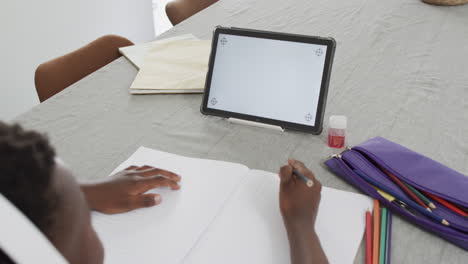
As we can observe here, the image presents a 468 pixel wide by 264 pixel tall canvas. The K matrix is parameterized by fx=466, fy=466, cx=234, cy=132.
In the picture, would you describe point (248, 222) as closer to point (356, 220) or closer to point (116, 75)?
point (356, 220)

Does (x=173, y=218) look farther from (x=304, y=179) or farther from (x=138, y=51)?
(x=138, y=51)

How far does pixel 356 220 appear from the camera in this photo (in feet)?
2.64

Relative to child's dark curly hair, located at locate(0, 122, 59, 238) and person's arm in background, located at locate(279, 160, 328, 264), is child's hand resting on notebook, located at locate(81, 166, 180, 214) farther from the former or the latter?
child's dark curly hair, located at locate(0, 122, 59, 238)

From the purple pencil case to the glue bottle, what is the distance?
6 centimetres

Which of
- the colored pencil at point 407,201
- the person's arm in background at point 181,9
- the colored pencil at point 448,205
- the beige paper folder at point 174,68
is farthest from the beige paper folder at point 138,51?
the colored pencil at point 448,205

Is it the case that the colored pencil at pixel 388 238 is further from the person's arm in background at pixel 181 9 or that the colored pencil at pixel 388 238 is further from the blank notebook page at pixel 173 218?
the person's arm in background at pixel 181 9

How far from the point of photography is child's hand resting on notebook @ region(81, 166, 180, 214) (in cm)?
84

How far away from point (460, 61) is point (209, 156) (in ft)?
2.62

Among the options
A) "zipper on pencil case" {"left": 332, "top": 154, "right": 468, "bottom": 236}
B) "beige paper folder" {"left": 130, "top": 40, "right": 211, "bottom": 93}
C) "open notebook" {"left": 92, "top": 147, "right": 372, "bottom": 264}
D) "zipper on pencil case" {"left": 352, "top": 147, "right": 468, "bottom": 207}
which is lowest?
"open notebook" {"left": 92, "top": 147, "right": 372, "bottom": 264}

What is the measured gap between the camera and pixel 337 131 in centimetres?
98

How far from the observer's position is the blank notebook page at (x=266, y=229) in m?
0.75

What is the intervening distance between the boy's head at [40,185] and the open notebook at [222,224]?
0.29m

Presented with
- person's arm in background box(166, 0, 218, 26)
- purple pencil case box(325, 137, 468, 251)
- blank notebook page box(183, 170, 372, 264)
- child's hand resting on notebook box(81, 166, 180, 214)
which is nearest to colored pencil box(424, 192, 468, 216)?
purple pencil case box(325, 137, 468, 251)

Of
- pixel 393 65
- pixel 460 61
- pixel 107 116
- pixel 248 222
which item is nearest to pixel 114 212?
pixel 248 222
